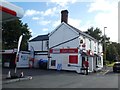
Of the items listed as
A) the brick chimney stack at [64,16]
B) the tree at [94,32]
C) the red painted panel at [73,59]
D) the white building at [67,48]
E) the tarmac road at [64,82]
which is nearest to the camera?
the tarmac road at [64,82]

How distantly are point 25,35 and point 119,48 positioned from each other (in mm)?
53782

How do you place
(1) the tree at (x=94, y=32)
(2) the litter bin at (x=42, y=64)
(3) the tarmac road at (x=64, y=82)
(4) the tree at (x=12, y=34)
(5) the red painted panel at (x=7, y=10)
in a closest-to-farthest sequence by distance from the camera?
(5) the red painted panel at (x=7, y=10) → (3) the tarmac road at (x=64, y=82) → (2) the litter bin at (x=42, y=64) → (4) the tree at (x=12, y=34) → (1) the tree at (x=94, y=32)

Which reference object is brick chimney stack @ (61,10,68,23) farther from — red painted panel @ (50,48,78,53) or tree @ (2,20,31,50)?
tree @ (2,20,31,50)

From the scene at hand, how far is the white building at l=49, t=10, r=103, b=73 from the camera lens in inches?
1416

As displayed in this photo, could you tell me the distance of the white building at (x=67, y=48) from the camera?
3597 centimetres

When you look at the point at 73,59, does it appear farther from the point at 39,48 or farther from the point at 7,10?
Answer: the point at 7,10

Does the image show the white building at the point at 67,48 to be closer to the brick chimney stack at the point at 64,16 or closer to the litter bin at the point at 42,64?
the brick chimney stack at the point at 64,16

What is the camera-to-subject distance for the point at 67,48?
37.0 meters

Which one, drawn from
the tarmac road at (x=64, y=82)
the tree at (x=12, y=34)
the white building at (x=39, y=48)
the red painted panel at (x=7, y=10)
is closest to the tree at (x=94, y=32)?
the tree at (x=12, y=34)

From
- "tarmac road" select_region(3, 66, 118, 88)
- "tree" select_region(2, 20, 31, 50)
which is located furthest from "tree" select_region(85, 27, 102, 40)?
"tarmac road" select_region(3, 66, 118, 88)

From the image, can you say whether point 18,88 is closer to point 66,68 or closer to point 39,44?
point 66,68

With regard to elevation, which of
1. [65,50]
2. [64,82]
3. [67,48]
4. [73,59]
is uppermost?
[67,48]

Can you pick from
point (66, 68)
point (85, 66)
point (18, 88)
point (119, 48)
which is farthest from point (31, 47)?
point (119, 48)

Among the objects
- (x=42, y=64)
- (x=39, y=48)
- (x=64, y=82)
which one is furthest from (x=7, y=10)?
(x=39, y=48)
